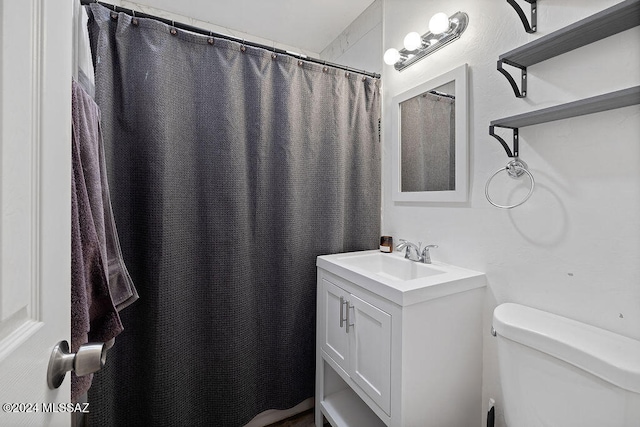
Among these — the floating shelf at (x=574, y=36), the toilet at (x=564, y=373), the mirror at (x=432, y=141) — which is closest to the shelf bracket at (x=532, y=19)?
the floating shelf at (x=574, y=36)

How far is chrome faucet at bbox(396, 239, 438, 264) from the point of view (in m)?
1.41

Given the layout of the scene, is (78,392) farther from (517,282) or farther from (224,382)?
(517,282)

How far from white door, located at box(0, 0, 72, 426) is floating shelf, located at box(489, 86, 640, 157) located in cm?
119

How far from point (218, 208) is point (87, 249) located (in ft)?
2.28

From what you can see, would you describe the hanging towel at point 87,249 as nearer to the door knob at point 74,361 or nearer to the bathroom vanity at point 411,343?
the door knob at point 74,361

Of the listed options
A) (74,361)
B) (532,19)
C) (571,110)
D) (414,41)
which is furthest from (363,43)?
(74,361)

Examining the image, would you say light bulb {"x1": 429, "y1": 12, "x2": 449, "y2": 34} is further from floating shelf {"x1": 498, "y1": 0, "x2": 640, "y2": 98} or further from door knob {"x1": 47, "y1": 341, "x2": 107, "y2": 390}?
door knob {"x1": 47, "y1": 341, "x2": 107, "y2": 390}

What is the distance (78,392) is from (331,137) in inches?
58.7

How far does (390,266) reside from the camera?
1574mm

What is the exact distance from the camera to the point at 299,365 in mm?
1601

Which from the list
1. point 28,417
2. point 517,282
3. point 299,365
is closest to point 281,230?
point 299,365

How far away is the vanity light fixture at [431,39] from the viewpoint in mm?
1259

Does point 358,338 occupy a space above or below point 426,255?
below

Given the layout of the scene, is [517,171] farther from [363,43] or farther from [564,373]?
[363,43]
